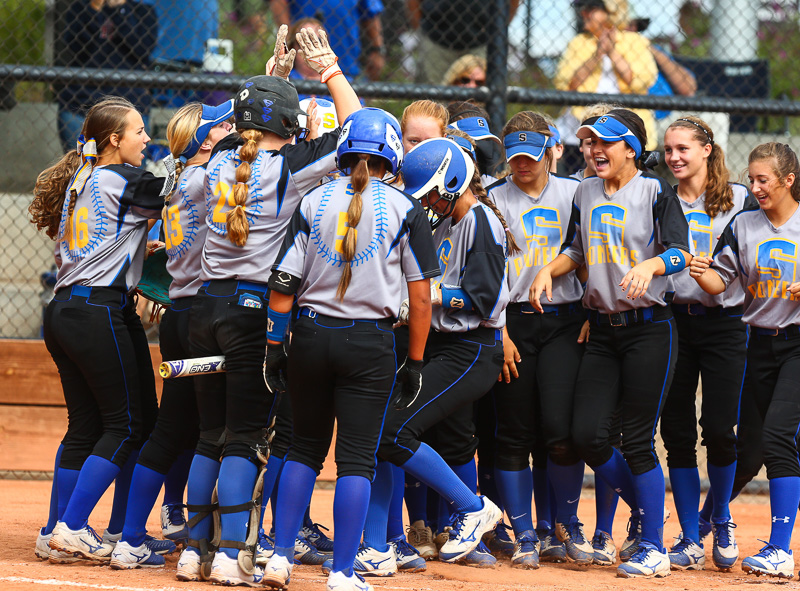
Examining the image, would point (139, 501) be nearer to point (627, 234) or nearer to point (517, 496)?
point (517, 496)

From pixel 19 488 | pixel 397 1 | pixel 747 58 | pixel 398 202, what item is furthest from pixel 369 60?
pixel 398 202

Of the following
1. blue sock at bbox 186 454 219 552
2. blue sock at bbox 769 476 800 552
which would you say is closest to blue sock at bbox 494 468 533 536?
blue sock at bbox 769 476 800 552

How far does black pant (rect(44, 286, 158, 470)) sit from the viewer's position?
419 centimetres

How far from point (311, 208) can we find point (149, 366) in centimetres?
133

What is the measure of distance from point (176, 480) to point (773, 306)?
9.86 feet

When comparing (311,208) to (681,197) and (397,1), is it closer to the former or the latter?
(681,197)

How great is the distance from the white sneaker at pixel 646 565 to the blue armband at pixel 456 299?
1395 millimetres

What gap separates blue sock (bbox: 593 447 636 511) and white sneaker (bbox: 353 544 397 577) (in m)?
1.10

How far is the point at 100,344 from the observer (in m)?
4.20

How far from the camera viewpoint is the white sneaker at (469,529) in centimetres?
423

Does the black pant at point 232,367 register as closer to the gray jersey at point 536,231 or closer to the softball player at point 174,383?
the softball player at point 174,383

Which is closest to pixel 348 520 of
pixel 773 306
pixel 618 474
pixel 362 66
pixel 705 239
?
pixel 618 474

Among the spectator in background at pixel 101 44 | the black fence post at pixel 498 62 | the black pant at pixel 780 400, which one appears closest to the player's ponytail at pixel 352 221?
the black pant at pixel 780 400

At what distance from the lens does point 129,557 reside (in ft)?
13.4
